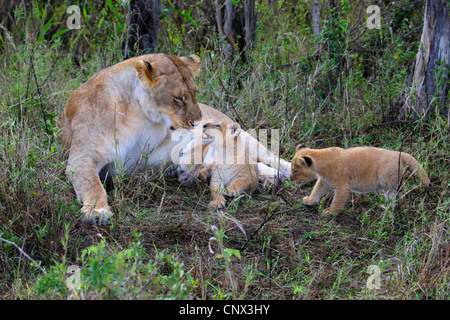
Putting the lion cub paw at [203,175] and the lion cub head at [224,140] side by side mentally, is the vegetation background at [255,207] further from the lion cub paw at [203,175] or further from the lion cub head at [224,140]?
the lion cub head at [224,140]

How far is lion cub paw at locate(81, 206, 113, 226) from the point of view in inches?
134

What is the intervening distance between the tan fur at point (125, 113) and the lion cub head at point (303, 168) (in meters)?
0.76

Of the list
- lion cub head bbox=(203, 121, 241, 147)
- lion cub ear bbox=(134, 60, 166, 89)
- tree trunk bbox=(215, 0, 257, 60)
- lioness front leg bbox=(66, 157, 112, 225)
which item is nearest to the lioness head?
lion cub ear bbox=(134, 60, 166, 89)

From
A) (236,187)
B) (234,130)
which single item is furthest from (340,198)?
(234,130)

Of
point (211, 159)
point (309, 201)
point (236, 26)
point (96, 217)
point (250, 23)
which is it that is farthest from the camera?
point (236, 26)

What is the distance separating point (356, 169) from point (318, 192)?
32 centimetres

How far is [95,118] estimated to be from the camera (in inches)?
153

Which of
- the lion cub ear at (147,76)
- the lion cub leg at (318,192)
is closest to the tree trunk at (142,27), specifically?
the lion cub ear at (147,76)

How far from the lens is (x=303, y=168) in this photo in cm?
393

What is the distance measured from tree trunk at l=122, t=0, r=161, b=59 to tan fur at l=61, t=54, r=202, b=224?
54.6 inches

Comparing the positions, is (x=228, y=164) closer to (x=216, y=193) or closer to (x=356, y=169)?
(x=216, y=193)

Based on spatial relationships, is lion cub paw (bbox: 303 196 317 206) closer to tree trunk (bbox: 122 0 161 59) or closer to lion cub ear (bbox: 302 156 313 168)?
lion cub ear (bbox: 302 156 313 168)

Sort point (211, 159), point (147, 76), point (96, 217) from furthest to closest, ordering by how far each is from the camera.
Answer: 1. point (211, 159)
2. point (147, 76)
3. point (96, 217)

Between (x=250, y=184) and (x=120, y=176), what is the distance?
95 cm
